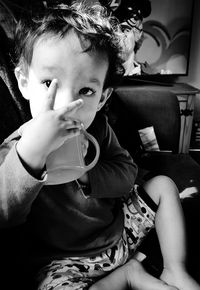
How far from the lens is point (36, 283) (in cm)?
65

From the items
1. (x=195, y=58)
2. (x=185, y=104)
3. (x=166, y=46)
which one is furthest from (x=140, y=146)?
(x=195, y=58)

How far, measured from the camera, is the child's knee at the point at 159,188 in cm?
85

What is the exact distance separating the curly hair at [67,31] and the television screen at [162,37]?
1.39m

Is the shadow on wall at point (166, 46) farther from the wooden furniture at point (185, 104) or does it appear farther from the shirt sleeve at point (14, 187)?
the shirt sleeve at point (14, 187)

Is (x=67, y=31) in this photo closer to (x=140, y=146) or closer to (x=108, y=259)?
(x=108, y=259)

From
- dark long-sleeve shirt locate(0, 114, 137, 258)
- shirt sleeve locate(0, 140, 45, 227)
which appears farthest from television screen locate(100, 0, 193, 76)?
shirt sleeve locate(0, 140, 45, 227)

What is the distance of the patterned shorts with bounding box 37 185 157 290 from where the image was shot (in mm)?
631

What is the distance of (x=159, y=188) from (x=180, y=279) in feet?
0.79

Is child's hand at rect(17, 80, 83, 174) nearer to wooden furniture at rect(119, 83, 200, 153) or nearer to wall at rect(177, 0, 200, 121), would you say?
wooden furniture at rect(119, 83, 200, 153)

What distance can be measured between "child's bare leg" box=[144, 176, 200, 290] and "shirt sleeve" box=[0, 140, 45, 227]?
0.39 m

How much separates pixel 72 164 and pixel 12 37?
0.45 m

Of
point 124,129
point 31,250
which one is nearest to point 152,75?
point 124,129

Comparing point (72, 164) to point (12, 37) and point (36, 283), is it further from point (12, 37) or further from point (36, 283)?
point (12, 37)

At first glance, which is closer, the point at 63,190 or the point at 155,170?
the point at 63,190
